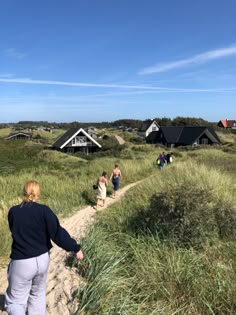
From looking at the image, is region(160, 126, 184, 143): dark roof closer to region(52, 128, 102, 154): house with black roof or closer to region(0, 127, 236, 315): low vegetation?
region(52, 128, 102, 154): house with black roof

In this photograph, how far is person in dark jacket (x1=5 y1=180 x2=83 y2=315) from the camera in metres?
3.75

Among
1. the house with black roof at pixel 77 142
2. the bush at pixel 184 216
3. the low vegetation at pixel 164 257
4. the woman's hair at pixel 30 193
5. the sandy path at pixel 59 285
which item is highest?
the woman's hair at pixel 30 193

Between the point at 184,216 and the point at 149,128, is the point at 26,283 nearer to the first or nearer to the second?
the point at 184,216

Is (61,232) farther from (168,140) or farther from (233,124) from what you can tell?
(233,124)

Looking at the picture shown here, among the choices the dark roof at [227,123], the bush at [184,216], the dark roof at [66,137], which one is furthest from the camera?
the dark roof at [227,123]

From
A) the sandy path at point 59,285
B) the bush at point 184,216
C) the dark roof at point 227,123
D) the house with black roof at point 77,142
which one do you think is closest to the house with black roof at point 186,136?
the house with black roof at point 77,142

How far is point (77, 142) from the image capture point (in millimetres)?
58594

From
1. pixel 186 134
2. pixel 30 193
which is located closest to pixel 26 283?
pixel 30 193

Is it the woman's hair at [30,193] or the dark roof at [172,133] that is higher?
the woman's hair at [30,193]

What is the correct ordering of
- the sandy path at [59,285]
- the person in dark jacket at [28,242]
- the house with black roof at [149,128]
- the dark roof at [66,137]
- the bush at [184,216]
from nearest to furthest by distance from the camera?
the person in dark jacket at [28,242] < the sandy path at [59,285] < the bush at [184,216] < the dark roof at [66,137] < the house with black roof at [149,128]

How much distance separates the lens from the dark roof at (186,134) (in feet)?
195

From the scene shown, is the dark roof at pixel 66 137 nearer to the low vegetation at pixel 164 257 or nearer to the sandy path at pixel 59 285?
the low vegetation at pixel 164 257

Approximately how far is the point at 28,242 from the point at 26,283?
44 centimetres

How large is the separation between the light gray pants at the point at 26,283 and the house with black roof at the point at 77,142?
54407 mm
